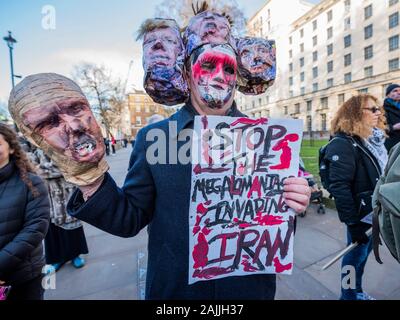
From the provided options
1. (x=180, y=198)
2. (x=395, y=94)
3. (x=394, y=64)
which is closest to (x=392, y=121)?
(x=395, y=94)

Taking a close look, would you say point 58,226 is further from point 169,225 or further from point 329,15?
point 329,15

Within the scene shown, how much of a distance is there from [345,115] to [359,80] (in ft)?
126

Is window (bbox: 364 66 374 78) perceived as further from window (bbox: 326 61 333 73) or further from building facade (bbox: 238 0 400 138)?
window (bbox: 326 61 333 73)

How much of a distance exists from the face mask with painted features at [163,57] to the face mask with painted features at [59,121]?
1.28 feet

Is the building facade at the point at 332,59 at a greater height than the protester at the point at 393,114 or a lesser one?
greater

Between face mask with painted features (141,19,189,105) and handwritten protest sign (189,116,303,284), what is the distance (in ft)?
1.04

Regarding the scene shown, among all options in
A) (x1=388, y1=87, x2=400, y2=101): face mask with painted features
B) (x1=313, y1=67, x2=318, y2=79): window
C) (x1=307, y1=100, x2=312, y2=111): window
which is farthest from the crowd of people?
(x1=313, y1=67, x2=318, y2=79): window

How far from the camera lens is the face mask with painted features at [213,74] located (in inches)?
42.7

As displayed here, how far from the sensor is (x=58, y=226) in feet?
9.98

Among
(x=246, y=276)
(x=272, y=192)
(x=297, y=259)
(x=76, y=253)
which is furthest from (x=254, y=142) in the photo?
(x=76, y=253)

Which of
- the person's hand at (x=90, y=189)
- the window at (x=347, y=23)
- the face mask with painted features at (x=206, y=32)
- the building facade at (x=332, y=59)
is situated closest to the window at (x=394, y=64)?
the building facade at (x=332, y=59)

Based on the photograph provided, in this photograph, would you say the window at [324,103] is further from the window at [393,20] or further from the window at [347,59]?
the window at [393,20]

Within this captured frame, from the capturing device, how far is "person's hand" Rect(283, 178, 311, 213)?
102 cm
